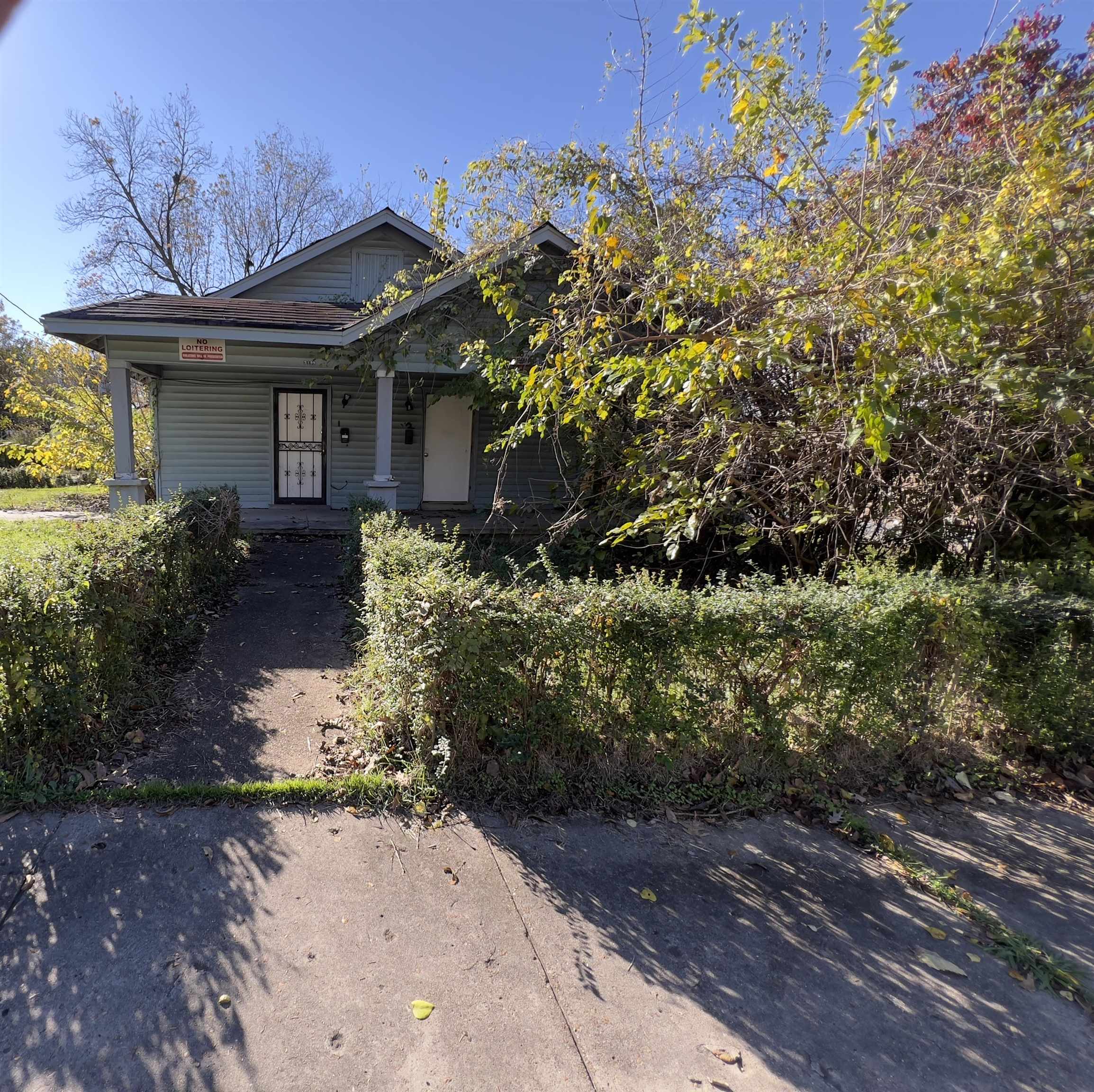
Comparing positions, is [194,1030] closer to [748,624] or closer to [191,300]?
[748,624]

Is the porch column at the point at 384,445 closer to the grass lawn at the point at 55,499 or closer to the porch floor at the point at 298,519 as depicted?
the porch floor at the point at 298,519

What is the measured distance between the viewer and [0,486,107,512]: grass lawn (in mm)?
13320

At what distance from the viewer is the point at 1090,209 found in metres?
2.90

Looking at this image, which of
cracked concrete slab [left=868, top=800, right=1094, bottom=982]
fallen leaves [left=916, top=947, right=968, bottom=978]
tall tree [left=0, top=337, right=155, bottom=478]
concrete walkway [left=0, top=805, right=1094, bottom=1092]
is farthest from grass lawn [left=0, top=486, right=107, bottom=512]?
fallen leaves [left=916, top=947, right=968, bottom=978]

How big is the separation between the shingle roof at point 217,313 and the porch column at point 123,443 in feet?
2.57

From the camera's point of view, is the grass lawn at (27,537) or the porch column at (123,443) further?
the porch column at (123,443)

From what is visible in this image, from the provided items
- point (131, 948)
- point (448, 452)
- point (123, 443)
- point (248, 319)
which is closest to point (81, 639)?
point (131, 948)

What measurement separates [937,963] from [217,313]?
10.9 meters

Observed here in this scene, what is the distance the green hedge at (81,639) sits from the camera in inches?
133

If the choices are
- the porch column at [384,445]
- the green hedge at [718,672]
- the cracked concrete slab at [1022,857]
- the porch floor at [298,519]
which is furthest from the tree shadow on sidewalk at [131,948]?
the porch floor at [298,519]

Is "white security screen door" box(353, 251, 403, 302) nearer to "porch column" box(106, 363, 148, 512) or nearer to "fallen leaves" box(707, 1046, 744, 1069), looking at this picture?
"porch column" box(106, 363, 148, 512)

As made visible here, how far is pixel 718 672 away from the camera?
3.82m

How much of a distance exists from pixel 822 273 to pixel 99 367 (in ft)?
56.2

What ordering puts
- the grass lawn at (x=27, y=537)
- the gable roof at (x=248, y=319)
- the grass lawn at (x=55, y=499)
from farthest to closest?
the grass lawn at (x=55, y=499), the gable roof at (x=248, y=319), the grass lawn at (x=27, y=537)
